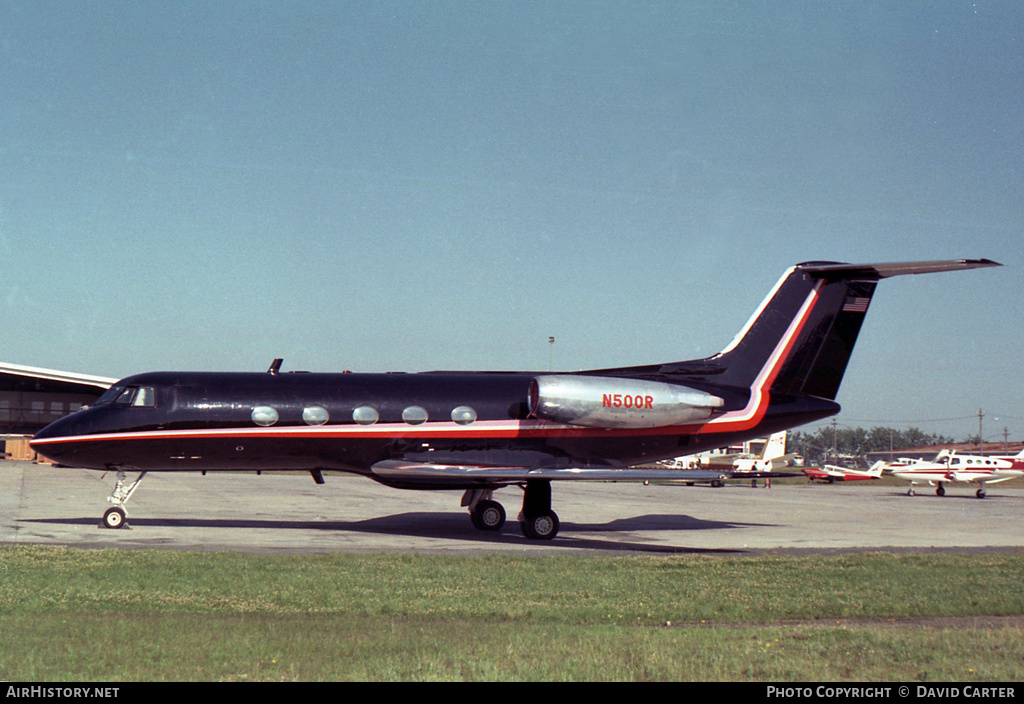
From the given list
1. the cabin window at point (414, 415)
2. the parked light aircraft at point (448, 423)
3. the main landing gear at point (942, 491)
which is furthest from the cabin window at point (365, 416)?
the main landing gear at point (942, 491)

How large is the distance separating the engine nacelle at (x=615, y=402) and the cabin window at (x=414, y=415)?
98.5 inches

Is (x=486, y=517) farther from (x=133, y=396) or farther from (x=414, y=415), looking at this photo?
(x=133, y=396)

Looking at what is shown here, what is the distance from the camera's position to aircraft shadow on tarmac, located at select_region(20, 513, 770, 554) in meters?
20.2

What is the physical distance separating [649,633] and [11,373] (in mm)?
61375

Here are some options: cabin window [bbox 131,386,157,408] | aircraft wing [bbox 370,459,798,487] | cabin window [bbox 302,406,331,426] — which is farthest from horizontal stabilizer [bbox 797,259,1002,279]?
cabin window [bbox 131,386,157,408]

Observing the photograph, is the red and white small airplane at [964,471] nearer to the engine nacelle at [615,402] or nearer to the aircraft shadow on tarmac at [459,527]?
the aircraft shadow on tarmac at [459,527]

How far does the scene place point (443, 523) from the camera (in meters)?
24.7

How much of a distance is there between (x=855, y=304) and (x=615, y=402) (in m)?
7.34

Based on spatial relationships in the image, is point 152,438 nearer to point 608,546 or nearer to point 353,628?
point 608,546

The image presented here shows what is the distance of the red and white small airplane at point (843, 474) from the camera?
60625 mm

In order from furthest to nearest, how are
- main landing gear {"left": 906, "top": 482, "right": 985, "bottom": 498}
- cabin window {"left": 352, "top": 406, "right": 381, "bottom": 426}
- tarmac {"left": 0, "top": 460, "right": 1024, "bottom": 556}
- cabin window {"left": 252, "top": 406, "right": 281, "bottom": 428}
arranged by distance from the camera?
main landing gear {"left": 906, "top": 482, "right": 985, "bottom": 498} → cabin window {"left": 352, "top": 406, "right": 381, "bottom": 426} → cabin window {"left": 252, "top": 406, "right": 281, "bottom": 428} → tarmac {"left": 0, "top": 460, "right": 1024, "bottom": 556}

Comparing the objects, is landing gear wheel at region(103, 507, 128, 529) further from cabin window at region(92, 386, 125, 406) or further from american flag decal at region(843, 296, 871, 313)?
american flag decal at region(843, 296, 871, 313)

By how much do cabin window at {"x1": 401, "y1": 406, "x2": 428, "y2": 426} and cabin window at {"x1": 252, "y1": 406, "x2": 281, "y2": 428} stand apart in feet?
9.34
